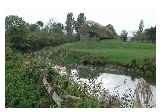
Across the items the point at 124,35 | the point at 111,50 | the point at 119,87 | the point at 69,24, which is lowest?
the point at 119,87

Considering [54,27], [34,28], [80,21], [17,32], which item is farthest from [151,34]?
[17,32]

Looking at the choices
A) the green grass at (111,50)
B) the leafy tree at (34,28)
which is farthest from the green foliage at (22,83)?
the green grass at (111,50)

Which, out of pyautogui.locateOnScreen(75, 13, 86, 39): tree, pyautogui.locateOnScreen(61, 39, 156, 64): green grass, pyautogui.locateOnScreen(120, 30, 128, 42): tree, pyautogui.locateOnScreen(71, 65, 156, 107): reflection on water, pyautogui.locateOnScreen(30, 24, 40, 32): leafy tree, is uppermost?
pyautogui.locateOnScreen(75, 13, 86, 39): tree

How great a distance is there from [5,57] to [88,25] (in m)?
0.91

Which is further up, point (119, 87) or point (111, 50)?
point (111, 50)

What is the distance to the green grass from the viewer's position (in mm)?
7145

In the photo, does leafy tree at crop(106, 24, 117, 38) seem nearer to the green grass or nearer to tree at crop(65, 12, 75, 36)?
the green grass

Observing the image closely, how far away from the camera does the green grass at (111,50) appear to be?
7145 mm

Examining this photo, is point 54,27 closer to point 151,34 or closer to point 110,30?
point 110,30

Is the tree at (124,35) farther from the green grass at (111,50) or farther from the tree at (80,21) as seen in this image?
the tree at (80,21)

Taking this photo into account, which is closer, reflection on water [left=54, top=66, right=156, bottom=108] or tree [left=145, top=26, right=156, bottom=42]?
tree [left=145, top=26, right=156, bottom=42]

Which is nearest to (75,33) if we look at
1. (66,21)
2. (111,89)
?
(66,21)

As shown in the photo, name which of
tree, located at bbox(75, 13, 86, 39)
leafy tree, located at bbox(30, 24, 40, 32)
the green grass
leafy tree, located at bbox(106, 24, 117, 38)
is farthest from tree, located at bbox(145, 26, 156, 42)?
leafy tree, located at bbox(30, 24, 40, 32)

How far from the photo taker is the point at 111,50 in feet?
23.5
